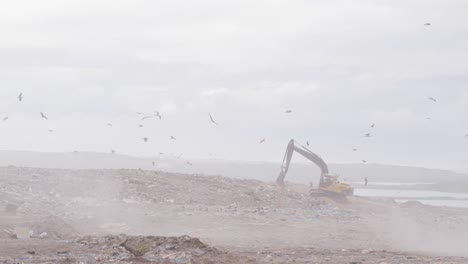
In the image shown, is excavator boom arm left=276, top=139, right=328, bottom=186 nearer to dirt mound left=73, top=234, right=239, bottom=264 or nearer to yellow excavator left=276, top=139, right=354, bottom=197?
yellow excavator left=276, top=139, right=354, bottom=197

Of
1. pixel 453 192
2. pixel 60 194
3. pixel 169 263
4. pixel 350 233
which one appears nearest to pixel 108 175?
pixel 60 194

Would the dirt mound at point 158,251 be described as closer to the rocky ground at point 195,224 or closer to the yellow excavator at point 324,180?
the rocky ground at point 195,224

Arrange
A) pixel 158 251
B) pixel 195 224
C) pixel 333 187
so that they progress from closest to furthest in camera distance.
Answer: pixel 158 251 → pixel 195 224 → pixel 333 187

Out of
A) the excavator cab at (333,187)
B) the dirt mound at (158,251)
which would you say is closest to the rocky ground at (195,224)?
the dirt mound at (158,251)

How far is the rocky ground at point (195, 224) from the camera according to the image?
45.5 ft

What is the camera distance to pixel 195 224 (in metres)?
22.4

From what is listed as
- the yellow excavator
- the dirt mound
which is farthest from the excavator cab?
the dirt mound

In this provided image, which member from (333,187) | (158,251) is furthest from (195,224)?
(333,187)

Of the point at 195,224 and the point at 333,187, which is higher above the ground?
the point at 333,187

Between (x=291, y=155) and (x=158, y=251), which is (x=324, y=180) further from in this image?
(x=158, y=251)

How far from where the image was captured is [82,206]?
2448 centimetres

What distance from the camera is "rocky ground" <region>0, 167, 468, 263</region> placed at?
13.9 meters

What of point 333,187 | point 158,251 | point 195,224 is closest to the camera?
point 158,251

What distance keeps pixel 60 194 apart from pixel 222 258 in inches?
607
